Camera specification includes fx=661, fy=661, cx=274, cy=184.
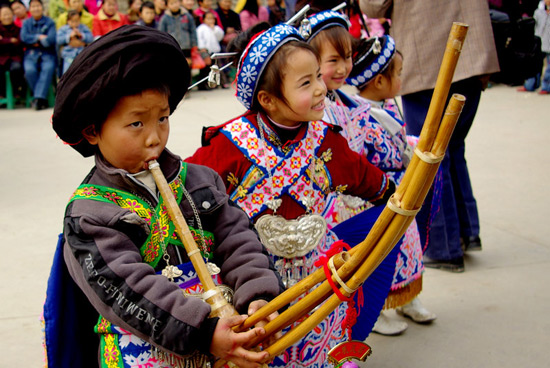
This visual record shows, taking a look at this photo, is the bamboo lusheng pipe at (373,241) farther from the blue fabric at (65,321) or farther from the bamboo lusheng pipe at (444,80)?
the blue fabric at (65,321)

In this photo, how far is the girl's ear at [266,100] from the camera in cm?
230

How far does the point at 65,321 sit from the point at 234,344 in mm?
537

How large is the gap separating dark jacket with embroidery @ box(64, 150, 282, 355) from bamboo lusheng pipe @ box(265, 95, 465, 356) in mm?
173

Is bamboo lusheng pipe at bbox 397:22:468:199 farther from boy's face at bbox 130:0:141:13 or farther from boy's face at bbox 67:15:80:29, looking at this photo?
boy's face at bbox 130:0:141:13

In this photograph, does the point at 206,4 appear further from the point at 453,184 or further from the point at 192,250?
the point at 192,250

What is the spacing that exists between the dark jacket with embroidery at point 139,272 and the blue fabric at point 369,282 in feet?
2.27

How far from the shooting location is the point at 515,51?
4141 mm

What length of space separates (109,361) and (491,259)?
296 centimetres

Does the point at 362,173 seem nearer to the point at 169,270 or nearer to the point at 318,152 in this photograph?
the point at 318,152

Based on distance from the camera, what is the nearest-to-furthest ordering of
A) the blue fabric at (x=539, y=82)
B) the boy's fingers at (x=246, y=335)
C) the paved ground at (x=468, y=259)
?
1. the boy's fingers at (x=246, y=335)
2. the paved ground at (x=468, y=259)
3. the blue fabric at (x=539, y=82)

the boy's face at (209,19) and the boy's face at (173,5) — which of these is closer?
the boy's face at (173,5)

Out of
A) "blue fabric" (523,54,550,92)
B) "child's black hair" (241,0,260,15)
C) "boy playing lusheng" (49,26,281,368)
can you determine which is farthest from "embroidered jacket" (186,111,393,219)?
"child's black hair" (241,0,260,15)

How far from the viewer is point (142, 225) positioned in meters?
1.66

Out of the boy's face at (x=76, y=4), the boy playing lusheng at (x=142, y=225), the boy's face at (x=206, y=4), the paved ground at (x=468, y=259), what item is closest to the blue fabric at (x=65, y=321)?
the boy playing lusheng at (x=142, y=225)
